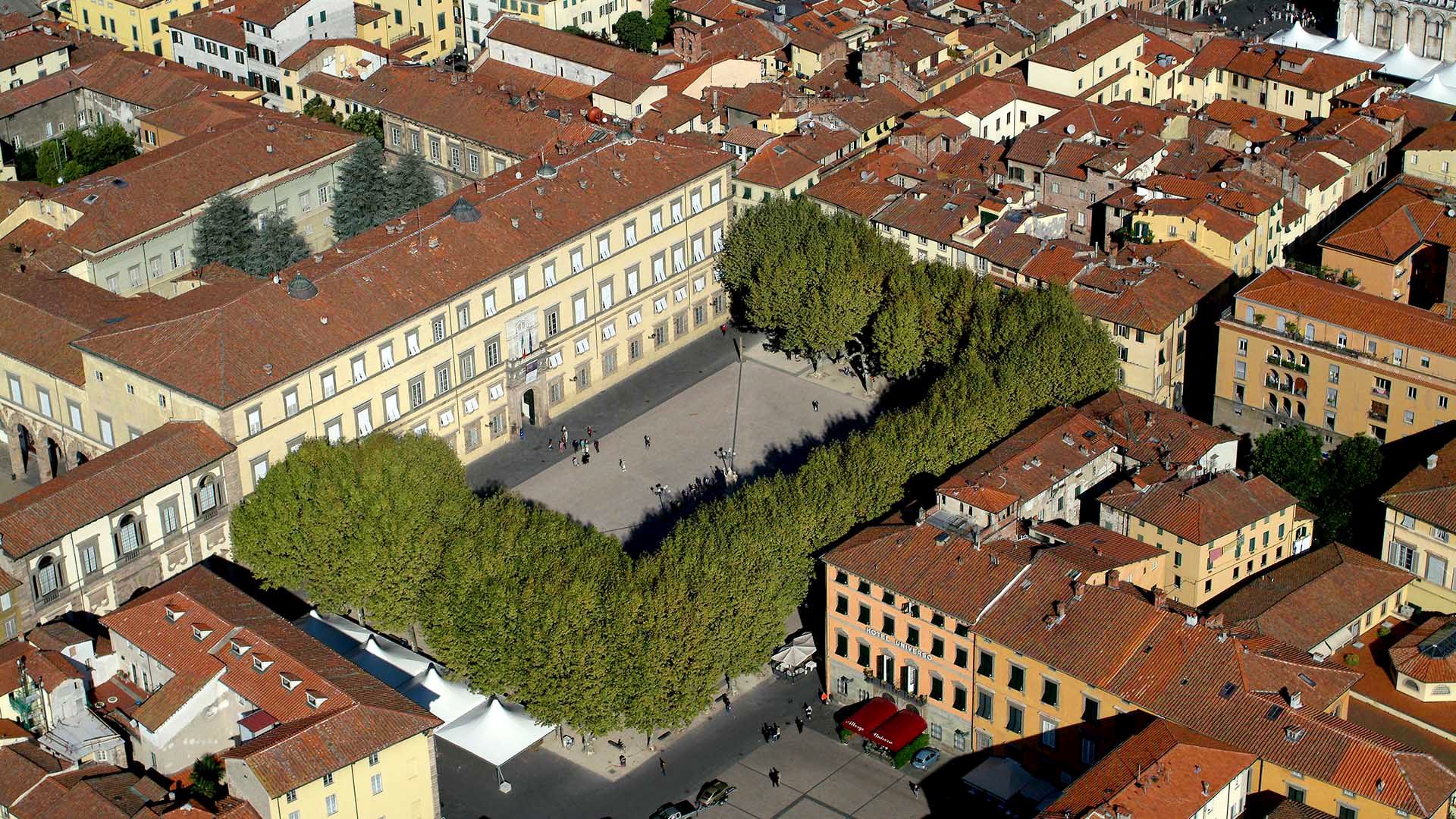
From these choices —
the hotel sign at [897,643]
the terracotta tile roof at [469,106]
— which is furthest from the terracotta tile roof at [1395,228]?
the terracotta tile roof at [469,106]

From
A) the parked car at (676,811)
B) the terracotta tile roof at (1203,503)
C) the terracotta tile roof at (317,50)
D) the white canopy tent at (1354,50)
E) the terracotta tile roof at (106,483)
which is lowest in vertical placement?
the parked car at (676,811)

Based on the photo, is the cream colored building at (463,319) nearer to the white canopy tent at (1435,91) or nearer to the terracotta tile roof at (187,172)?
the terracotta tile roof at (187,172)

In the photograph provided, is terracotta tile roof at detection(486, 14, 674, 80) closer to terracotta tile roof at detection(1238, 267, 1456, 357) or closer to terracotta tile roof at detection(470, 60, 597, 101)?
terracotta tile roof at detection(470, 60, 597, 101)

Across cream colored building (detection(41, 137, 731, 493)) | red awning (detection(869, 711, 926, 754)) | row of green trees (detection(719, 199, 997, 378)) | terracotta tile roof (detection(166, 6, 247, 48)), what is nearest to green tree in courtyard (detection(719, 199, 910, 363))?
row of green trees (detection(719, 199, 997, 378))

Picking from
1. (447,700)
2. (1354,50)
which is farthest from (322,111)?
(1354,50)

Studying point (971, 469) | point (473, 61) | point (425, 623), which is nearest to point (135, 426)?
point (425, 623)

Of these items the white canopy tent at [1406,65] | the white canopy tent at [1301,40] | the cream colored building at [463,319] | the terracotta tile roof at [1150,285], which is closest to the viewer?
the cream colored building at [463,319]

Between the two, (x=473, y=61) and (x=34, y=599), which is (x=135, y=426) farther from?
(x=473, y=61)
